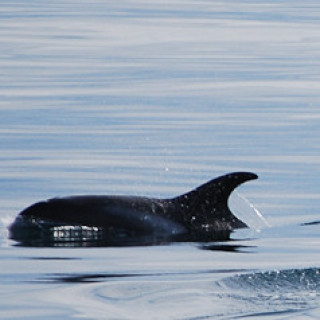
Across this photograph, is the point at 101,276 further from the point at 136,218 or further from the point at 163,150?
the point at 163,150

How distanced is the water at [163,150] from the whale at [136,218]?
0.78 feet

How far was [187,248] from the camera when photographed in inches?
563

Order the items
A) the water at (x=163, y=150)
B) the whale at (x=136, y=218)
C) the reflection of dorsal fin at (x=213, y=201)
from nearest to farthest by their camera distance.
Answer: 1. the water at (x=163, y=150)
2. the whale at (x=136, y=218)
3. the reflection of dorsal fin at (x=213, y=201)

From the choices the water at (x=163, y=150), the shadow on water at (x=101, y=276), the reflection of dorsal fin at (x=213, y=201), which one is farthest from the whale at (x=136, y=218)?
the shadow on water at (x=101, y=276)

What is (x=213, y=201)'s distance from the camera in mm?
15328

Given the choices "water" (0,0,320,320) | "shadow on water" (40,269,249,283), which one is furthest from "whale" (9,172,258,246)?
"shadow on water" (40,269,249,283)

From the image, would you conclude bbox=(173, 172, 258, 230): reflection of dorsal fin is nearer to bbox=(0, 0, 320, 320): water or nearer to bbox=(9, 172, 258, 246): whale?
bbox=(9, 172, 258, 246): whale

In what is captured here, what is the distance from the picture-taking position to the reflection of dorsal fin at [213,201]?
49.9 ft

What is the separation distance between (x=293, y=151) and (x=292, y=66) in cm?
1525

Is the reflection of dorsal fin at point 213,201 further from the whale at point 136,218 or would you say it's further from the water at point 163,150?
the water at point 163,150

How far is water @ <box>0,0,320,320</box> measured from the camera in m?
11.9

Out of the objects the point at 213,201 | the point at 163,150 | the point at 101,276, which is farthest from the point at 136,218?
the point at 163,150

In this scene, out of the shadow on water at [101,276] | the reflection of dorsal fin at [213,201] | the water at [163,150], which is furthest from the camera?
the reflection of dorsal fin at [213,201]

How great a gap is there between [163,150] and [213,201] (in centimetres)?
634
